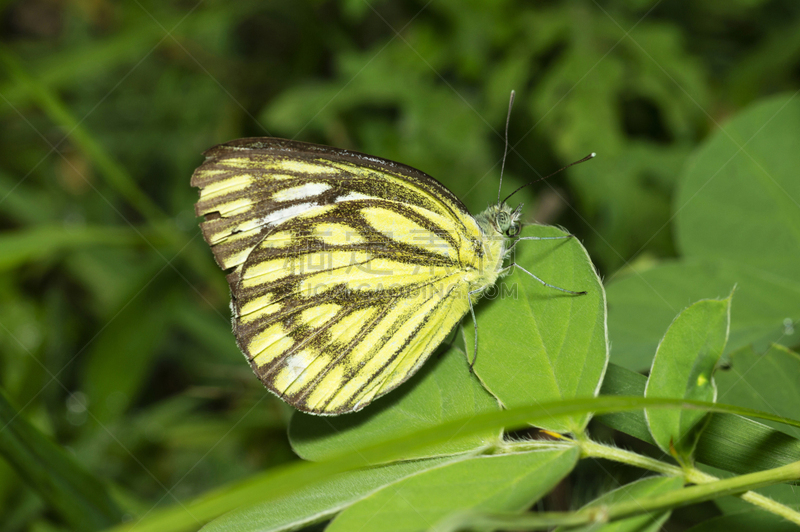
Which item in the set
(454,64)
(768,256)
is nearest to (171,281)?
(454,64)

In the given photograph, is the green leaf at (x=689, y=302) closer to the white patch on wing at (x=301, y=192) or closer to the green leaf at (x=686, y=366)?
the green leaf at (x=686, y=366)

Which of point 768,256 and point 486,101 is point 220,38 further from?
point 768,256

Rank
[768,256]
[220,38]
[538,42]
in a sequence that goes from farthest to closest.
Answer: [220,38], [538,42], [768,256]

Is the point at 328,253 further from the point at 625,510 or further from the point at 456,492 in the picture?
the point at 625,510

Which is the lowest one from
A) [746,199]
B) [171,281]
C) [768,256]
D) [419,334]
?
[768,256]

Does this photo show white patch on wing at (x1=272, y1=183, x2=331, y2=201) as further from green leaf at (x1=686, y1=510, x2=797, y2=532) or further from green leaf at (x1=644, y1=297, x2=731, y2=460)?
green leaf at (x1=686, y1=510, x2=797, y2=532)

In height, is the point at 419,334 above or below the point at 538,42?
below

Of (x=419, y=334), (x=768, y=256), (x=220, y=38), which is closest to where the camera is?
(x=419, y=334)

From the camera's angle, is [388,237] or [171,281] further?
[171,281]
